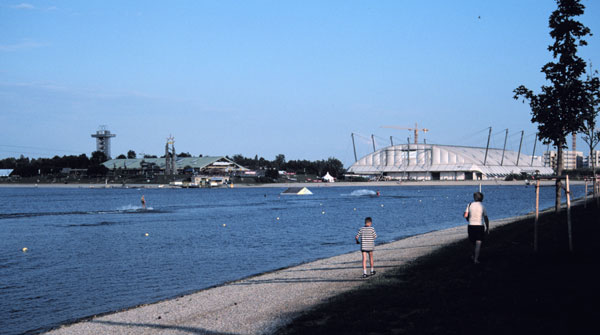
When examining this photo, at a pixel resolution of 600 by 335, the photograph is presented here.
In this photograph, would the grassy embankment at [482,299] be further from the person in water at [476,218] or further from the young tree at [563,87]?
the young tree at [563,87]

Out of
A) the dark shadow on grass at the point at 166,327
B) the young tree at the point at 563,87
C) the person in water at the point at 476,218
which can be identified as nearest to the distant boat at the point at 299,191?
the young tree at the point at 563,87

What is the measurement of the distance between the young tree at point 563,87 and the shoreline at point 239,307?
9800 mm

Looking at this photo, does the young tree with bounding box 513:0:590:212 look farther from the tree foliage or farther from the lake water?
the lake water

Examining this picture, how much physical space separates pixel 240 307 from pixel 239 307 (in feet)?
0.12

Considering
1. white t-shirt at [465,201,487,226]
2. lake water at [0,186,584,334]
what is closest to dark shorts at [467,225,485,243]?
white t-shirt at [465,201,487,226]

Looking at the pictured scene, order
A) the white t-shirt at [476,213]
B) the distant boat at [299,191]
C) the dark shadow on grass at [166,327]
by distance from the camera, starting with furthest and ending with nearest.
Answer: the distant boat at [299,191] → the white t-shirt at [476,213] → the dark shadow on grass at [166,327]

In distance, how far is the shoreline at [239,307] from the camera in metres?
15.1

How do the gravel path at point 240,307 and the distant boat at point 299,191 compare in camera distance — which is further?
the distant boat at point 299,191

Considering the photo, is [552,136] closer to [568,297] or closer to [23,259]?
[568,297]

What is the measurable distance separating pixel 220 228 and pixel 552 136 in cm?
3796

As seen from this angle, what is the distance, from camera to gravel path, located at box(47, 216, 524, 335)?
49.4 ft

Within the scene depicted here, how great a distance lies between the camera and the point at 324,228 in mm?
54625

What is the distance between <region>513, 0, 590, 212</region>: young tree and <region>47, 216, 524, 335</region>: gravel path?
10.0 m

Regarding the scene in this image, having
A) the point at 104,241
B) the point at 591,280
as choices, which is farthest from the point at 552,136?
the point at 104,241
